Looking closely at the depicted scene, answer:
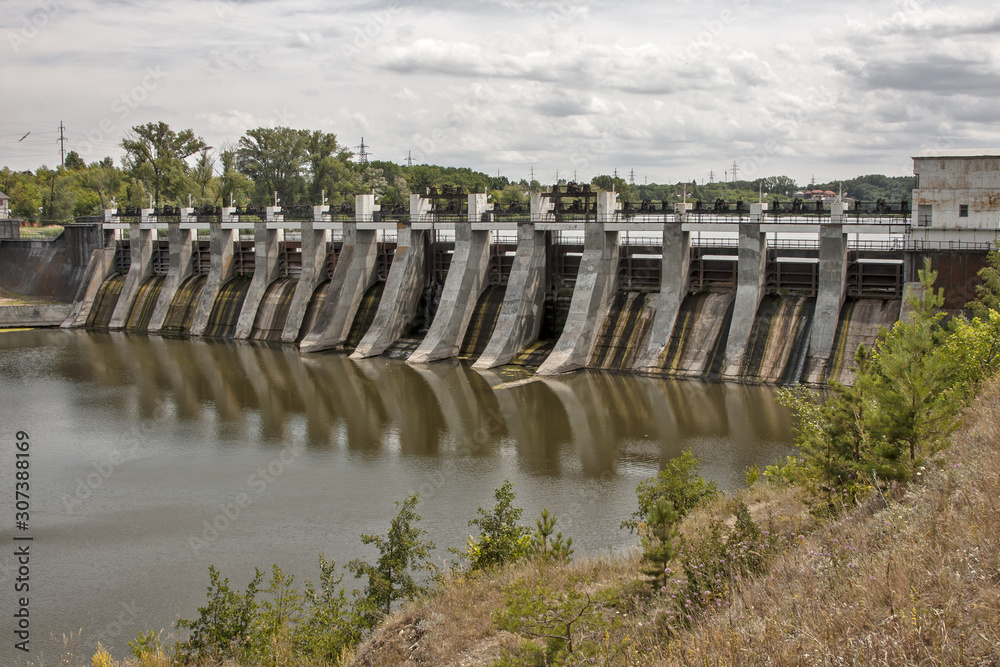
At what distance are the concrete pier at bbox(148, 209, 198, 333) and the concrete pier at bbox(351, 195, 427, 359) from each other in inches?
560

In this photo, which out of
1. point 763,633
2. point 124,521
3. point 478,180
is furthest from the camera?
point 478,180

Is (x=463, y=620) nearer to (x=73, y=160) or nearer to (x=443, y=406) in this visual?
(x=443, y=406)

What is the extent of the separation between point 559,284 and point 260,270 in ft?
53.2

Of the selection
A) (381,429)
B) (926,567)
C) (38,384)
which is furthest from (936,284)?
(38,384)

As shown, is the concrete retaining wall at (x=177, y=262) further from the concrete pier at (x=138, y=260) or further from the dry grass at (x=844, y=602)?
the dry grass at (x=844, y=602)

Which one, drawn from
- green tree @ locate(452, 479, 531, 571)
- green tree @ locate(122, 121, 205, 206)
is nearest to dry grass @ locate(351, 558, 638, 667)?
green tree @ locate(452, 479, 531, 571)

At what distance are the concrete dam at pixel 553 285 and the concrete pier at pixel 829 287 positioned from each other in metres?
0.05

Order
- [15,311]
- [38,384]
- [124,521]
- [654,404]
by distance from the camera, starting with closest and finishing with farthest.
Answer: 1. [124,521]
2. [654,404]
3. [38,384]
4. [15,311]

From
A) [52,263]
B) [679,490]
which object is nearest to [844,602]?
[679,490]

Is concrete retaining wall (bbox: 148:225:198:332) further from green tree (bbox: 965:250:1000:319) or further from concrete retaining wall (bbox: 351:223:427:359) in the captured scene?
green tree (bbox: 965:250:1000:319)

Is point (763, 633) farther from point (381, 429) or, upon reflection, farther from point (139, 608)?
point (381, 429)

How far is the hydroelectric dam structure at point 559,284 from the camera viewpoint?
30.8 meters

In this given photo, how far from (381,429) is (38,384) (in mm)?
15337

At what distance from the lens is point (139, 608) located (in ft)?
51.1
